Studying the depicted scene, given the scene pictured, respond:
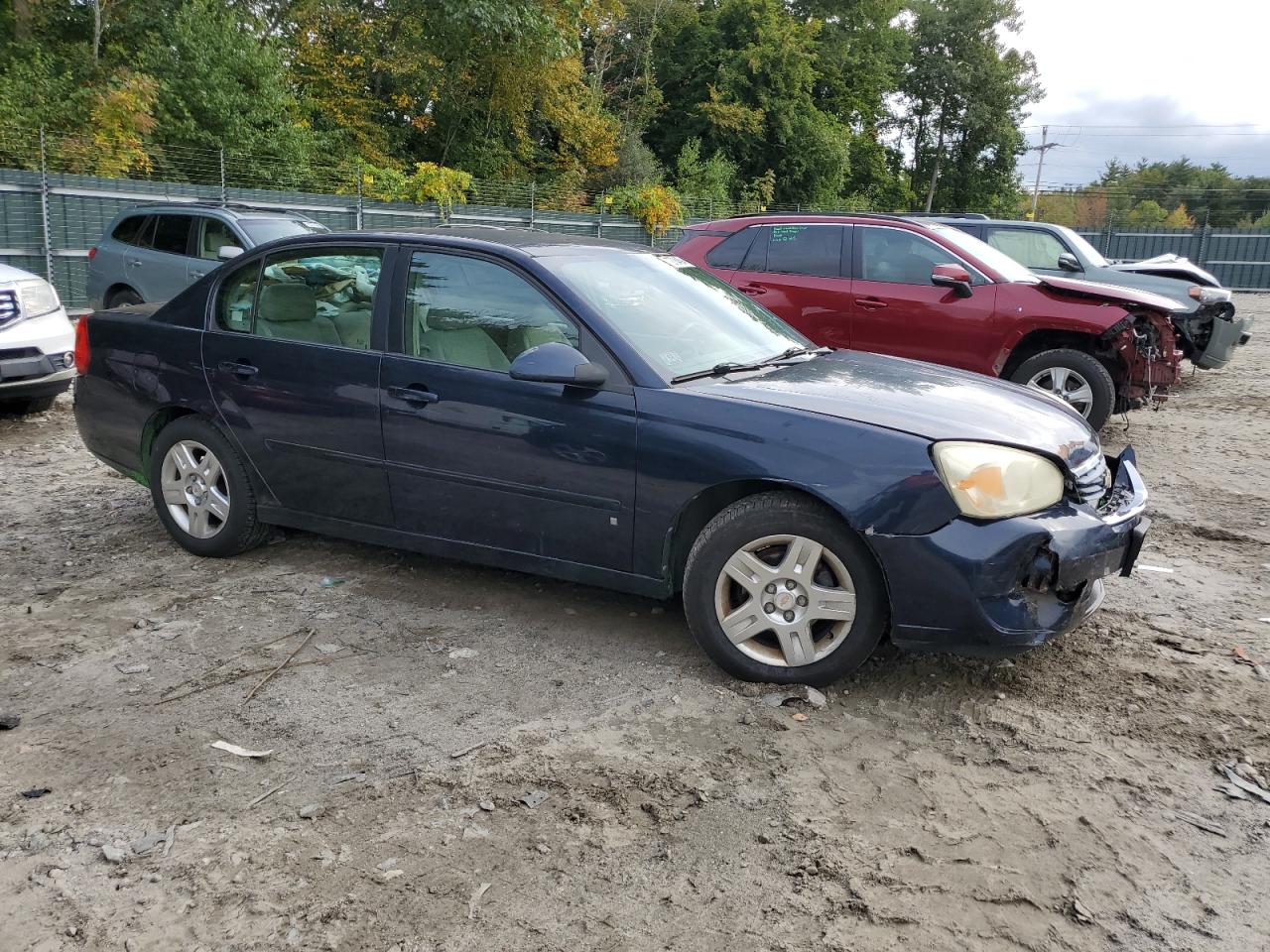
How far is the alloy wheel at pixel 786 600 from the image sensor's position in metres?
3.67

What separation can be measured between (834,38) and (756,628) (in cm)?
5071

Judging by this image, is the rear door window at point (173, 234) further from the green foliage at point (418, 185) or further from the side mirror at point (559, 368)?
the green foliage at point (418, 185)

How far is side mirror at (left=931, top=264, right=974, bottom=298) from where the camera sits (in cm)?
826

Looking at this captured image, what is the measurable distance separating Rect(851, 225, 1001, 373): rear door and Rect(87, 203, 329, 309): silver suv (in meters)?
5.83

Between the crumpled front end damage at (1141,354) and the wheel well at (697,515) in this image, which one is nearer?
the wheel well at (697,515)

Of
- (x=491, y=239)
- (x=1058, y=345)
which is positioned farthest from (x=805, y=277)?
(x=491, y=239)

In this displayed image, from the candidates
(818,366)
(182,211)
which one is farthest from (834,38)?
(818,366)

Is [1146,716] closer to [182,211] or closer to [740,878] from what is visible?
[740,878]

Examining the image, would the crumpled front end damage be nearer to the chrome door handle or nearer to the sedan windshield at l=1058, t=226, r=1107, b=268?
the sedan windshield at l=1058, t=226, r=1107, b=268

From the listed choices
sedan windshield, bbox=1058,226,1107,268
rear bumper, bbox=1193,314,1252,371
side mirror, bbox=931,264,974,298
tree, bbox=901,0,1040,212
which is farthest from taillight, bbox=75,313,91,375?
tree, bbox=901,0,1040,212

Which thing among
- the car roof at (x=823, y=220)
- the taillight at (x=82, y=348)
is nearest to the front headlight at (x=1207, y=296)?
the car roof at (x=823, y=220)

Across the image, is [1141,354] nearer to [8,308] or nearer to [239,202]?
[8,308]

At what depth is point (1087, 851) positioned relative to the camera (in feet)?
9.44

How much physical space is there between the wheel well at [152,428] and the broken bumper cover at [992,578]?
140 inches
